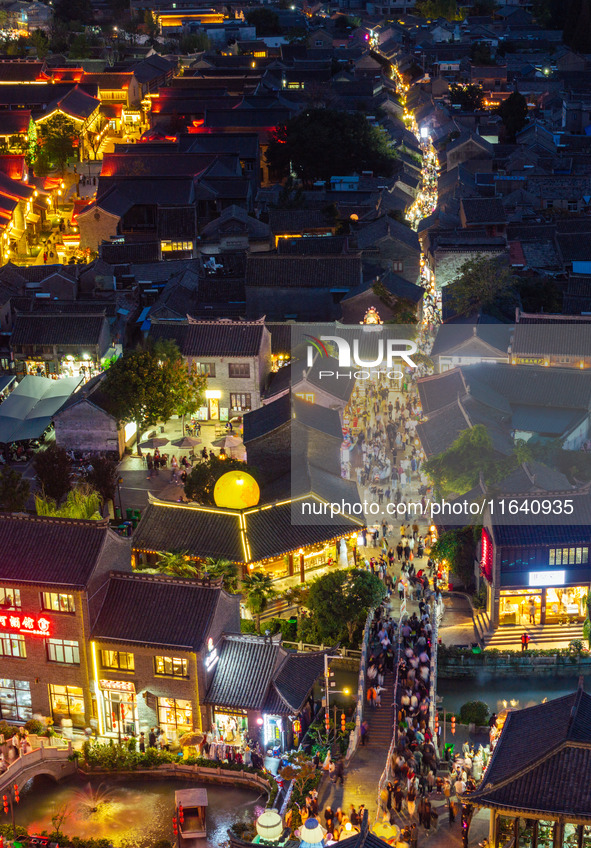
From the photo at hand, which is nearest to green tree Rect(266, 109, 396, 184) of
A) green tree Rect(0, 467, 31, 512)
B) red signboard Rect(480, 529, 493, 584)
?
green tree Rect(0, 467, 31, 512)

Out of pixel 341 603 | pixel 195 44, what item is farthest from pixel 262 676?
pixel 195 44

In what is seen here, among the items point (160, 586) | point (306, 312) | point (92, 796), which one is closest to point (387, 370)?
point (306, 312)

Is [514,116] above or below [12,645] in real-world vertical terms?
above

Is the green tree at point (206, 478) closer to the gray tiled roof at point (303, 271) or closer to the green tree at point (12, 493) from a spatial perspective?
the green tree at point (12, 493)

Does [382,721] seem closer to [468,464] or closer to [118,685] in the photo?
[118,685]

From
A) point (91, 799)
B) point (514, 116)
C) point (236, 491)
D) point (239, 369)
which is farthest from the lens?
point (514, 116)

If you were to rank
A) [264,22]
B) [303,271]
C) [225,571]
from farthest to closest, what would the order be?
[264,22] → [303,271] → [225,571]

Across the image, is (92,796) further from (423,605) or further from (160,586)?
(423,605)

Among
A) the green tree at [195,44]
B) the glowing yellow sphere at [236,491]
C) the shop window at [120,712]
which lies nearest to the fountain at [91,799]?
the shop window at [120,712]
